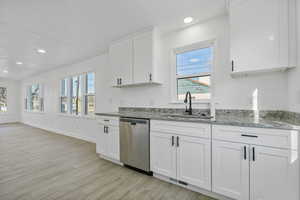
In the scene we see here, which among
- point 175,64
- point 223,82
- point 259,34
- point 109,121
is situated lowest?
point 109,121

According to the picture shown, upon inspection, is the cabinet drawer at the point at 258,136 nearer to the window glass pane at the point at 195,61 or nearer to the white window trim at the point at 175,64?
the white window trim at the point at 175,64

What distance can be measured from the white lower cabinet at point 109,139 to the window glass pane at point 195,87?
1417 millimetres

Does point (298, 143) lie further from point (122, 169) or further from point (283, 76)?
point (122, 169)

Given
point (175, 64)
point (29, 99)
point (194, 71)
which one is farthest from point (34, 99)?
point (194, 71)

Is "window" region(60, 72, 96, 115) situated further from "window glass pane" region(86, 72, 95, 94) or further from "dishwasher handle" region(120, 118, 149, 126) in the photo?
"dishwasher handle" region(120, 118, 149, 126)

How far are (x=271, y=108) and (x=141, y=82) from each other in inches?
82.5

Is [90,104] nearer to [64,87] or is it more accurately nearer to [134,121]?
[64,87]

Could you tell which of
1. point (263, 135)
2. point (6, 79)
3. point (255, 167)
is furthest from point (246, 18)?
point (6, 79)

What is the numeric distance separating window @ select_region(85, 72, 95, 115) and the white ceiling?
3.79 feet

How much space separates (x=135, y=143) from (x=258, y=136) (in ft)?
5.66

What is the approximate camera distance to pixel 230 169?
62.0 inches

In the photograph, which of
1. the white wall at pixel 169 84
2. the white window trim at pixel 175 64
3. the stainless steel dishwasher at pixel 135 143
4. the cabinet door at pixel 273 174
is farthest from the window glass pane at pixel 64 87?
the cabinet door at pixel 273 174

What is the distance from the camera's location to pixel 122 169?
2500 millimetres

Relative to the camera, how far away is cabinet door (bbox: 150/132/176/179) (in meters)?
1.99
